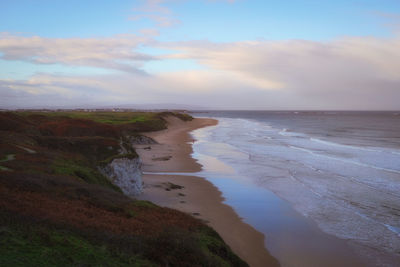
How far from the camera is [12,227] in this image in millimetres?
6301

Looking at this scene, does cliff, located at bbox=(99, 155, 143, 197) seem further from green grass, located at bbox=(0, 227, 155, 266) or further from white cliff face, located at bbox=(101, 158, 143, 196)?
green grass, located at bbox=(0, 227, 155, 266)

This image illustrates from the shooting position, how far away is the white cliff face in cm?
1623

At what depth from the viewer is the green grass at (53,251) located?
541 cm

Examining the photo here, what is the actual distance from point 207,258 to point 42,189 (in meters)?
5.34

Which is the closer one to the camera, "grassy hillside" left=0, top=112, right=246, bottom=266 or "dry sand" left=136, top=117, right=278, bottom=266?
"grassy hillside" left=0, top=112, right=246, bottom=266

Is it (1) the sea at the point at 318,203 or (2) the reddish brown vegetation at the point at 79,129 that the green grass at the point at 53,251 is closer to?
(1) the sea at the point at 318,203

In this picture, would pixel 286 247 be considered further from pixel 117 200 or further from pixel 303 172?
pixel 303 172

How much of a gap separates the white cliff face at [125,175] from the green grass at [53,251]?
9.60m

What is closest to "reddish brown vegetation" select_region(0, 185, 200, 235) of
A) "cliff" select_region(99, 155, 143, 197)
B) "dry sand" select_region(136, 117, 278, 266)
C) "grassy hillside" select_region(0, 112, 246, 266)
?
"grassy hillside" select_region(0, 112, 246, 266)

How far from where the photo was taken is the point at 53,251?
5781mm

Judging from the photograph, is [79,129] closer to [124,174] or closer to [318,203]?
[124,174]

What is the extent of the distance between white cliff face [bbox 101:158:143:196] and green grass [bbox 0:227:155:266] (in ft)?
31.5

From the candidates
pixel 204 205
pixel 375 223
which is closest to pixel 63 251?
pixel 204 205

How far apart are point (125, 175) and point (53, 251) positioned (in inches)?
421
